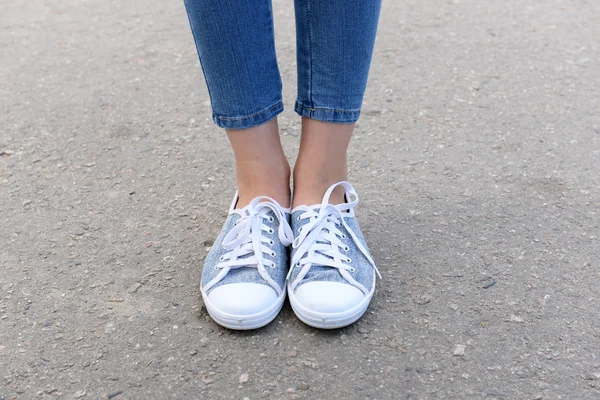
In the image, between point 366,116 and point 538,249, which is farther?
point 366,116

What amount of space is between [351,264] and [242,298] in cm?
22

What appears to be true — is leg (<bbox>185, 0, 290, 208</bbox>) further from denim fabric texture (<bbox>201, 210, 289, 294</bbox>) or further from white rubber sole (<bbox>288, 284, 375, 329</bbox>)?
white rubber sole (<bbox>288, 284, 375, 329</bbox>)

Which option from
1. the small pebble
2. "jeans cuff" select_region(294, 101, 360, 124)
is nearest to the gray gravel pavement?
the small pebble

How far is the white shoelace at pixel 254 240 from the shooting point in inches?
51.5

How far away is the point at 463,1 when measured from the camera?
2869mm

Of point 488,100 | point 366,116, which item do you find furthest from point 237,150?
point 488,100

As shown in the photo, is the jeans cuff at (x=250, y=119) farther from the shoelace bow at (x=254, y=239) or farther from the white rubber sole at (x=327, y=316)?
the white rubber sole at (x=327, y=316)

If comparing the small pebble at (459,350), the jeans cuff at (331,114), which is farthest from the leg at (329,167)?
the small pebble at (459,350)

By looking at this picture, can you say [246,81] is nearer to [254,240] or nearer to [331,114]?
[331,114]

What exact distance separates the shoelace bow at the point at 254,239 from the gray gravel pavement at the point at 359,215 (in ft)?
0.34

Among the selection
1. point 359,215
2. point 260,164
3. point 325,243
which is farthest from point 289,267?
point 359,215

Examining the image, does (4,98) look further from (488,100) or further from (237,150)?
(488,100)

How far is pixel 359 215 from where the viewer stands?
5.38 ft

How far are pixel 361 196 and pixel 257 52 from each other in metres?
0.58
